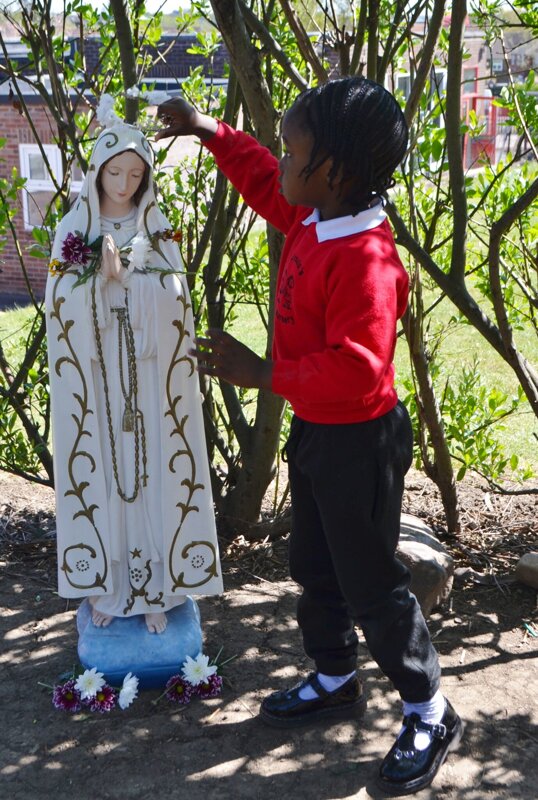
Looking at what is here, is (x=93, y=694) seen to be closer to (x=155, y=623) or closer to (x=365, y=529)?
(x=155, y=623)

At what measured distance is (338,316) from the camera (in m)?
2.34

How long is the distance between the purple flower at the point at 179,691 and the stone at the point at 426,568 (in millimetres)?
960

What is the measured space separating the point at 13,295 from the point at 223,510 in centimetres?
1020

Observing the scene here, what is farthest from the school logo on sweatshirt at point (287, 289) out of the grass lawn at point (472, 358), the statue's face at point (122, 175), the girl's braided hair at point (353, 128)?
the grass lawn at point (472, 358)

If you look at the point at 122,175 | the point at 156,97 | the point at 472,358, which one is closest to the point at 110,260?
the point at 122,175

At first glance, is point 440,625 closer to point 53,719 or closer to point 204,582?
point 204,582

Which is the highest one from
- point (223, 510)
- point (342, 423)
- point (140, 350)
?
point (140, 350)

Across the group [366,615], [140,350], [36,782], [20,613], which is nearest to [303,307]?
[140,350]

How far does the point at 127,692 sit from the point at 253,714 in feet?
1.35

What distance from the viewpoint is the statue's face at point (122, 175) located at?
2.78 metres

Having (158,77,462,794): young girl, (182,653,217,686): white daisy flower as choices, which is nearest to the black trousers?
(158,77,462,794): young girl

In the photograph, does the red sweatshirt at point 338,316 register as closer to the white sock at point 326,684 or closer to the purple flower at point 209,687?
the white sock at point 326,684

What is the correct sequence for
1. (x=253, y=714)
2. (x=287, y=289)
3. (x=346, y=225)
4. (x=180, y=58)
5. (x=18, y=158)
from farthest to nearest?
1. (x=180, y=58)
2. (x=18, y=158)
3. (x=253, y=714)
4. (x=287, y=289)
5. (x=346, y=225)

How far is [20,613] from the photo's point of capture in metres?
3.75
